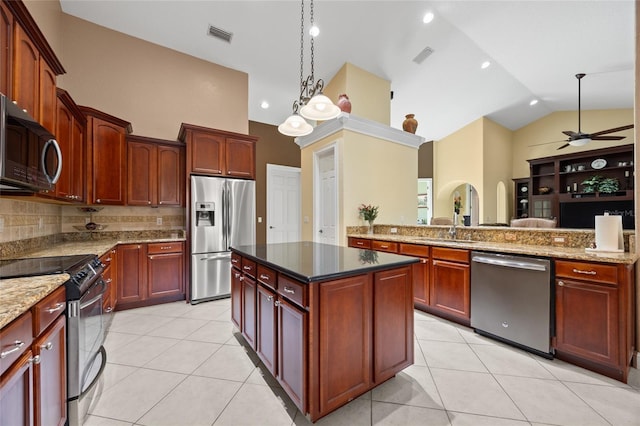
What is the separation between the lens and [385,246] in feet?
11.6

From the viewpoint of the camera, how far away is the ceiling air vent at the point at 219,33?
12.1 ft

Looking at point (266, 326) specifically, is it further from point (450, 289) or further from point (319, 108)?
point (450, 289)

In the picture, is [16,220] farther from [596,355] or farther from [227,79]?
[596,355]

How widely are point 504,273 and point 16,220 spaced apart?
434 centimetres

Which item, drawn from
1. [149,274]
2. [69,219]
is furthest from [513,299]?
[69,219]

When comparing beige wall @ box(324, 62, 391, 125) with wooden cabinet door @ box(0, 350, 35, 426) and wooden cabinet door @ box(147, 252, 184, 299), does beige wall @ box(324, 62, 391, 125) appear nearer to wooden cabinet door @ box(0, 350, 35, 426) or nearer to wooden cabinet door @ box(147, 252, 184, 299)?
wooden cabinet door @ box(147, 252, 184, 299)

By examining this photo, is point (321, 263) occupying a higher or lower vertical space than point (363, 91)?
lower

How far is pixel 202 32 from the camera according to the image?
373 cm

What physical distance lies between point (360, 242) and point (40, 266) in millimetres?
3300

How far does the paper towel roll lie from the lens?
211 cm

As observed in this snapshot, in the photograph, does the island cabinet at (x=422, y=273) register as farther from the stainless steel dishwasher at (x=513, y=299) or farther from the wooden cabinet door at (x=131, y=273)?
the wooden cabinet door at (x=131, y=273)

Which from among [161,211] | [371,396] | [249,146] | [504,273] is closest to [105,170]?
[161,211]

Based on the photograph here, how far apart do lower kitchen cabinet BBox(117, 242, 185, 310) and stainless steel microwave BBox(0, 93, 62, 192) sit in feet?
5.53

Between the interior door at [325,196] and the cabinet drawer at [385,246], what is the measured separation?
81 centimetres
